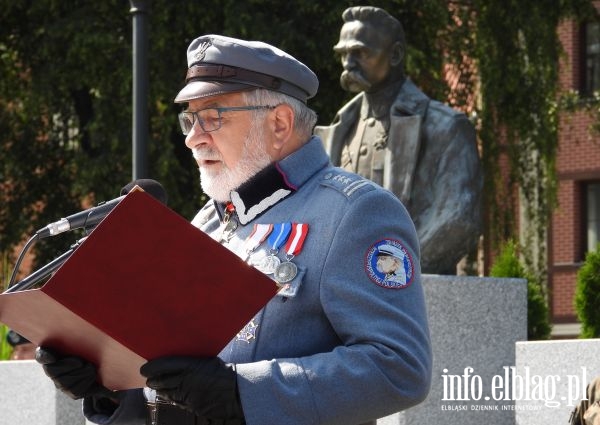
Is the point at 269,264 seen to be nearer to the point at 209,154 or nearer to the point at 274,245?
the point at 274,245

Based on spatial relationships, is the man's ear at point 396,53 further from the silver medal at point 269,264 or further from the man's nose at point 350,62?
the silver medal at point 269,264

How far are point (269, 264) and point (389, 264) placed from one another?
31cm

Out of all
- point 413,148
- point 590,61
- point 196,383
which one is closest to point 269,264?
point 196,383

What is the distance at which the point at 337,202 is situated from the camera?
3.64 meters

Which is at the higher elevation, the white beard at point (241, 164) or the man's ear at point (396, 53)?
the man's ear at point (396, 53)

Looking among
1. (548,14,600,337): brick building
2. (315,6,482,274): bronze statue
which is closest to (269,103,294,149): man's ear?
(315,6,482,274): bronze statue

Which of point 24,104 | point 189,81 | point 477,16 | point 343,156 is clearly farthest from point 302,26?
point 189,81

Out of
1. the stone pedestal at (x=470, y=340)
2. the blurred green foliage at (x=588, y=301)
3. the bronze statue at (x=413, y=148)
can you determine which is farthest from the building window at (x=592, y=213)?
the stone pedestal at (x=470, y=340)

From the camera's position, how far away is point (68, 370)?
3506mm

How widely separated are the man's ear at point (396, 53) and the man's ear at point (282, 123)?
211 inches

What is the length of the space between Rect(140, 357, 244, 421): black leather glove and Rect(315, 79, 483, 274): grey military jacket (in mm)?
5530

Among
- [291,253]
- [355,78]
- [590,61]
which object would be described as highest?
[590,61]

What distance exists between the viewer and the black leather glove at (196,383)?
10.6ft

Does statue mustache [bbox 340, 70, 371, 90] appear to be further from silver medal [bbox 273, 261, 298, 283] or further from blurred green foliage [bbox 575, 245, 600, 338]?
silver medal [bbox 273, 261, 298, 283]
